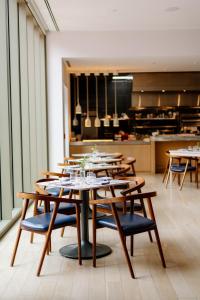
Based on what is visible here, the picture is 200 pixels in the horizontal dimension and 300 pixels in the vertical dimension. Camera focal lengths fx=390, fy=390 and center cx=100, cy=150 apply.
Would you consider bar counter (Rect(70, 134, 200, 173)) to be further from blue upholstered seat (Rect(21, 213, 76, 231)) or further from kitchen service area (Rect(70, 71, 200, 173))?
blue upholstered seat (Rect(21, 213, 76, 231))

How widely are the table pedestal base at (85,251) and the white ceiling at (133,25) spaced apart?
4.38 m

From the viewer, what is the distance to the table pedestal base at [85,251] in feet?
14.3

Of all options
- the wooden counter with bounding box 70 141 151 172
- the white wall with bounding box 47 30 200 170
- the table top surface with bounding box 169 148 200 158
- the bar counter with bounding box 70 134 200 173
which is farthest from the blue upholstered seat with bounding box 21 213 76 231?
the wooden counter with bounding box 70 141 151 172

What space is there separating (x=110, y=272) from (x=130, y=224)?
52 cm

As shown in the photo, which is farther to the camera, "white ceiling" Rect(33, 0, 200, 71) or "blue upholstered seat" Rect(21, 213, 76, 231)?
"white ceiling" Rect(33, 0, 200, 71)

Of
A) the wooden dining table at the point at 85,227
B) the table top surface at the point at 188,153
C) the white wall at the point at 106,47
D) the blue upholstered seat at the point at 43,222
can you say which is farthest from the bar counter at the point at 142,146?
the blue upholstered seat at the point at 43,222

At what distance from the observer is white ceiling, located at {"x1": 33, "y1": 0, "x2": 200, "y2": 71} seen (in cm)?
714

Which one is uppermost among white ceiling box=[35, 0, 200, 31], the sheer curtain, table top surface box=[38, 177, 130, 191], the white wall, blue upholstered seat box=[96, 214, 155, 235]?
white ceiling box=[35, 0, 200, 31]

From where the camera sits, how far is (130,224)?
389 cm

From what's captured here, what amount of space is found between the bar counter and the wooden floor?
19.7 ft

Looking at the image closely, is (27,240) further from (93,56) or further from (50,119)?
(93,56)

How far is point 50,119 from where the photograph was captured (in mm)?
9180

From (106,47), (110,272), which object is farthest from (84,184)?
(106,47)

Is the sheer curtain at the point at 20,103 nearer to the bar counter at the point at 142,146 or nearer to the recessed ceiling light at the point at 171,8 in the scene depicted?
the bar counter at the point at 142,146
